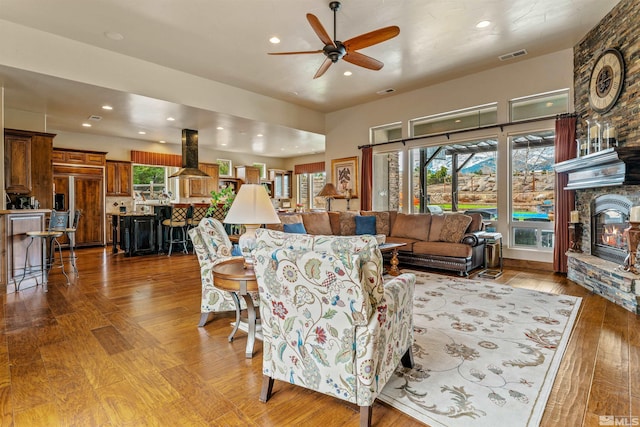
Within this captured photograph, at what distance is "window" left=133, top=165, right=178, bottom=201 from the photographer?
29.9ft

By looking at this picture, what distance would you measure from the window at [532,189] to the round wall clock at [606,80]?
3.15 feet

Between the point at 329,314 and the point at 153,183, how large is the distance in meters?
9.49

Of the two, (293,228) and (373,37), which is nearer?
(373,37)

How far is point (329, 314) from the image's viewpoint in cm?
152

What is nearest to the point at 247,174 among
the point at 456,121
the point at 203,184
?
the point at 203,184

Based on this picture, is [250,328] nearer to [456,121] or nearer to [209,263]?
[209,263]

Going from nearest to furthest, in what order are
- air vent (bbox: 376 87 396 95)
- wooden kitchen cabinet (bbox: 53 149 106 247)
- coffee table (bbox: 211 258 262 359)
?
coffee table (bbox: 211 258 262 359)
air vent (bbox: 376 87 396 95)
wooden kitchen cabinet (bbox: 53 149 106 247)

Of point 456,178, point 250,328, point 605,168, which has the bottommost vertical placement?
point 250,328

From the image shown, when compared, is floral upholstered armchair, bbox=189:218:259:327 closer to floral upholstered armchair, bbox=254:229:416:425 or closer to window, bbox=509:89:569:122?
floral upholstered armchair, bbox=254:229:416:425

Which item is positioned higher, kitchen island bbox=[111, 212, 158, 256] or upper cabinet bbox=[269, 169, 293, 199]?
upper cabinet bbox=[269, 169, 293, 199]

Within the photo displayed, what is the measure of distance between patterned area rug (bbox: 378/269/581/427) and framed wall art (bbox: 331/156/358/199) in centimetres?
423

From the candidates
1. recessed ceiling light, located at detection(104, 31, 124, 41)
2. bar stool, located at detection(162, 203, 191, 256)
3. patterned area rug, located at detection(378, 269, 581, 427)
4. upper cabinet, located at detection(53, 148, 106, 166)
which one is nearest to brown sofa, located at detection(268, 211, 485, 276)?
patterned area rug, located at detection(378, 269, 581, 427)

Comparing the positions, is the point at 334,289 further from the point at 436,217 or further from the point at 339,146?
the point at 339,146

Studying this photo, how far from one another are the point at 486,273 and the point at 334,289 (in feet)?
14.2
